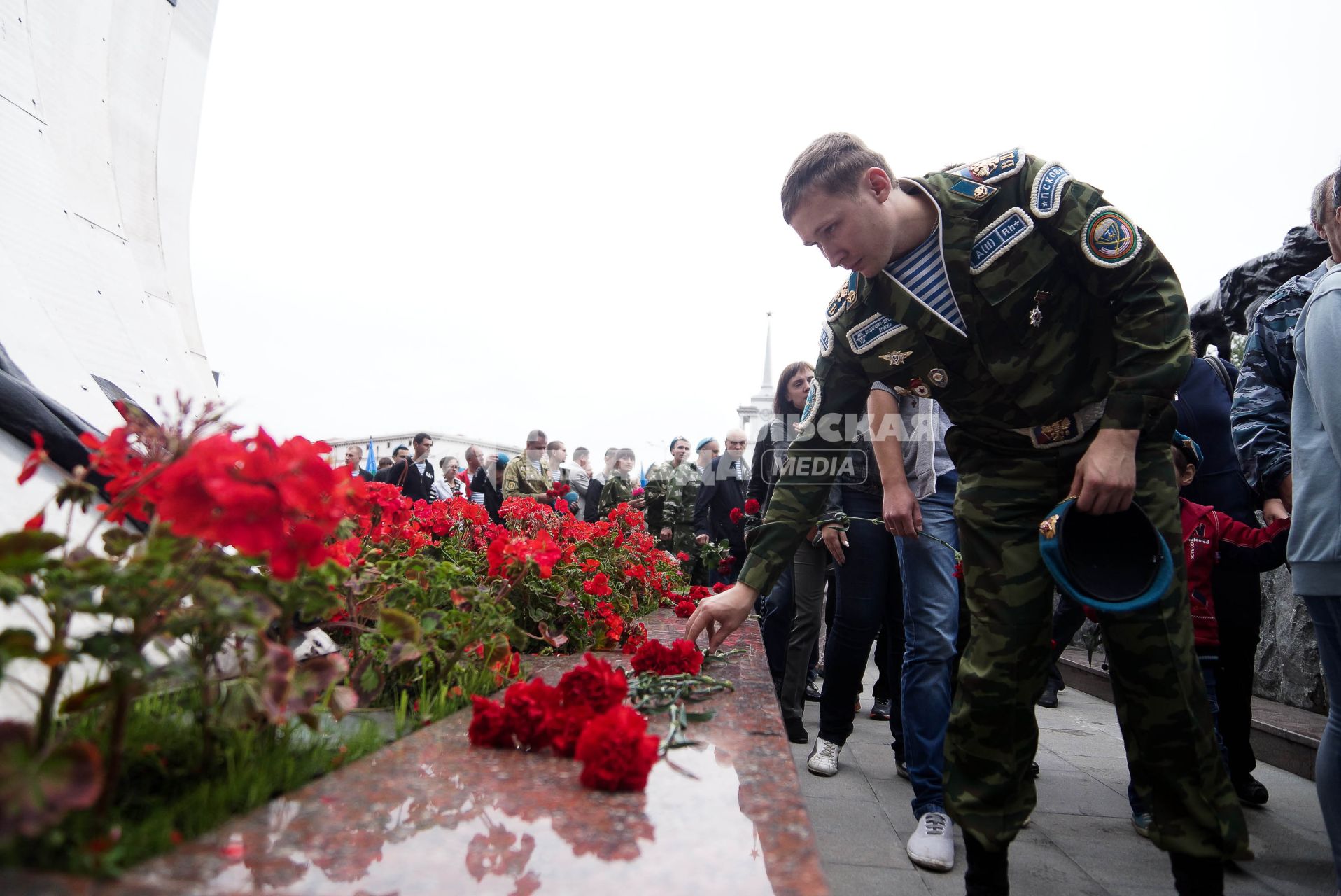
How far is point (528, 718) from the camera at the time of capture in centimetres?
166

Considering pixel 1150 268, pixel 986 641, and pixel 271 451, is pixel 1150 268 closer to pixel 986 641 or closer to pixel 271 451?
pixel 986 641

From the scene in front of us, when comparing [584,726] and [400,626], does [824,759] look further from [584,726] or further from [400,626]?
[400,626]

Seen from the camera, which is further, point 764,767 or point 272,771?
point 764,767

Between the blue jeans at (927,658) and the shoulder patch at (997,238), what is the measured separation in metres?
1.11

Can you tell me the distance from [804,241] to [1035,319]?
0.61m

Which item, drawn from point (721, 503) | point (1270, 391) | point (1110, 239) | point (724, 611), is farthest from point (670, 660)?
point (721, 503)

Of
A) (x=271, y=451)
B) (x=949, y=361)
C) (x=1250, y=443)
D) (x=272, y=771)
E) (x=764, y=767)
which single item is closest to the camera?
(x=271, y=451)

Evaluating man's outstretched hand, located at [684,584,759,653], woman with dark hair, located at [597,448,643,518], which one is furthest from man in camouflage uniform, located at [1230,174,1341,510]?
woman with dark hair, located at [597,448,643,518]

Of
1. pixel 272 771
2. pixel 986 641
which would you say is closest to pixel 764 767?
pixel 986 641

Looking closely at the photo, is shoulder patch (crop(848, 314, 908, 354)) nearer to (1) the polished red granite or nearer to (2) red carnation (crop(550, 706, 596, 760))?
(1) the polished red granite

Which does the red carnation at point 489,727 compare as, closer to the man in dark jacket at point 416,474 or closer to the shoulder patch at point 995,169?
the shoulder patch at point 995,169

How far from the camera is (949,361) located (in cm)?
215

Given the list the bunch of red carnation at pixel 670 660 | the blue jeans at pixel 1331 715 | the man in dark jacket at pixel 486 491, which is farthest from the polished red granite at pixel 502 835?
the man in dark jacket at pixel 486 491

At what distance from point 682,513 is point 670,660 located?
590 cm
